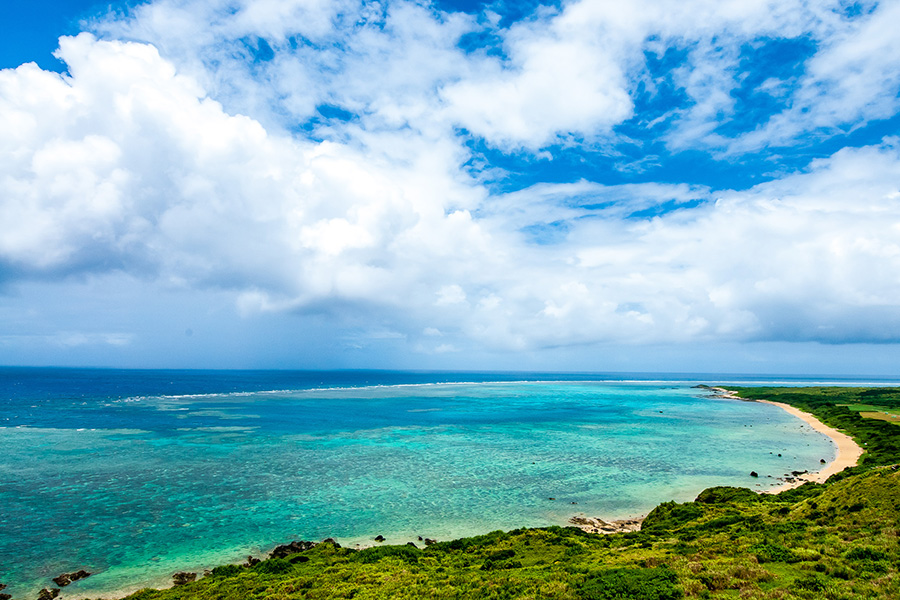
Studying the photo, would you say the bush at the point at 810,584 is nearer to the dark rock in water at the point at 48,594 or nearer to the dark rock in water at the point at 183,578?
the dark rock in water at the point at 183,578

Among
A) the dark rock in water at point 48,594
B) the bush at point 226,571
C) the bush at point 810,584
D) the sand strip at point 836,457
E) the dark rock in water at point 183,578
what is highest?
the bush at point 810,584

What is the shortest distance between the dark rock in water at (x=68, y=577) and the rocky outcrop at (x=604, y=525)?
84.5ft

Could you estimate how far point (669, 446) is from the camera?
52781 mm

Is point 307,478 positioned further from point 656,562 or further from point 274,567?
point 656,562

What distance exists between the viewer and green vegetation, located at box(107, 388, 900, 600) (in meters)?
13.1

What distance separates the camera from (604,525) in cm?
2650

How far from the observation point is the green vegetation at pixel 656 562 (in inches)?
516

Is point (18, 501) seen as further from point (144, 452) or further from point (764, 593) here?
point (764, 593)

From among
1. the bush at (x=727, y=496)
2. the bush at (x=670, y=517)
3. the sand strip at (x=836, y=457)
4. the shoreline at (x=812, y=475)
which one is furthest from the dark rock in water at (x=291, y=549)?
the sand strip at (x=836, y=457)

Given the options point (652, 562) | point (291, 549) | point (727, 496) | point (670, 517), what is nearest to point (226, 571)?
point (291, 549)

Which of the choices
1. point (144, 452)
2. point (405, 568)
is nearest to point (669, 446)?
point (405, 568)

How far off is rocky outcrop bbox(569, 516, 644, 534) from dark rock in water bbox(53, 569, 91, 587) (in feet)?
84.5

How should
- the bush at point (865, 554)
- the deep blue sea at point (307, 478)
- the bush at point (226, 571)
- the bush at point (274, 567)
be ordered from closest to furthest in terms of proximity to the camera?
1. the bush at point (865, 554)
2. the bush at point (274, 567)
3. the bush at point (226, 571)
4. the deep blue sea at point (307, 478)

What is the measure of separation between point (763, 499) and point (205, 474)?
42.5 m
